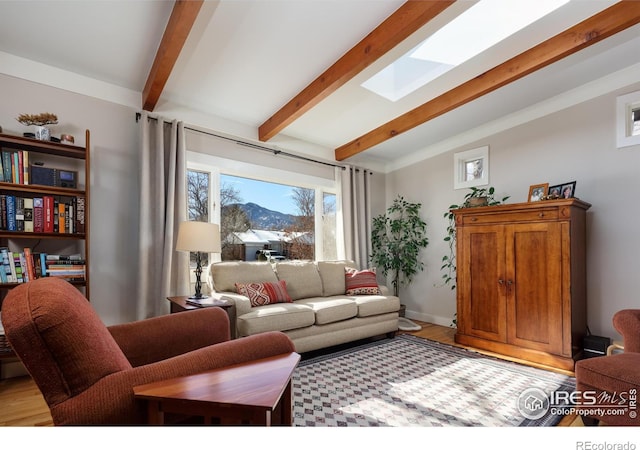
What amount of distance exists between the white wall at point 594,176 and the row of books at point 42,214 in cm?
421

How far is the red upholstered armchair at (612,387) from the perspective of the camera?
157 centimetres

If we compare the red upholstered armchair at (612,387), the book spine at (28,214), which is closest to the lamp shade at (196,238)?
the book spine at (28,214)

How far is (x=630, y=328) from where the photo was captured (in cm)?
197

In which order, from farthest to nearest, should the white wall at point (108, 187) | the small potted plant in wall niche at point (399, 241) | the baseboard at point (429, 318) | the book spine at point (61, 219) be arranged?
the small potted plant in wall niche at point (399, 241), the baseboard at point (429, 318), the white wall at point (108, 187), the book spine at point (61, 219)

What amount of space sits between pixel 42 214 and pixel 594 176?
16.3 feet

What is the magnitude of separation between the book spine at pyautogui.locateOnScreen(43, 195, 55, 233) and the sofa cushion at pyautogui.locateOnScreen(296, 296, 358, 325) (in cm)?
223

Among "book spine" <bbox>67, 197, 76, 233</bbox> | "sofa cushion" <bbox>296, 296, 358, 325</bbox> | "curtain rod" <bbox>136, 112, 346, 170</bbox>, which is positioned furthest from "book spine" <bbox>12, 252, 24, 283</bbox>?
"sofa cushion" <bbox>296, 296, 358, 325</bbox>

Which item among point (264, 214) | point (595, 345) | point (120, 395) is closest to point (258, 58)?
point (264, 214)

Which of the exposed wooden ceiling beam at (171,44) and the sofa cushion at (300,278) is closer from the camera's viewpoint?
the exposed wooden ceiling beam at (171,44)

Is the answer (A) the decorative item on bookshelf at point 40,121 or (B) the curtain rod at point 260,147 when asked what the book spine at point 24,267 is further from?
(B) the curtain rod at point 260,147

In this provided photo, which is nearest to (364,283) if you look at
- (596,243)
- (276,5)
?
(596,243)

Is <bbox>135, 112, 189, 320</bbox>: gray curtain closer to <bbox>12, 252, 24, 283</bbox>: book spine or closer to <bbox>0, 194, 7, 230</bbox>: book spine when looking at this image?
<bbox>12, 252, 24, 283</bbox>: book spine
